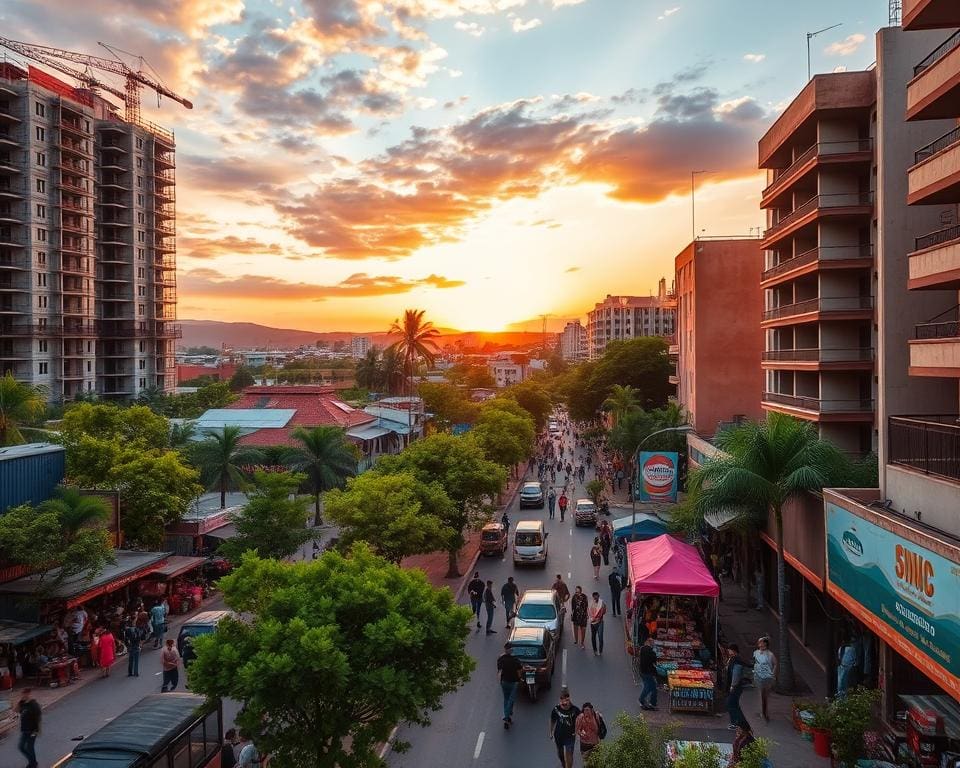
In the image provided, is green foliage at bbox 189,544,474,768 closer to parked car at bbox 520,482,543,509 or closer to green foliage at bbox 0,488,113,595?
green foliage at bbox 0,488,113,595

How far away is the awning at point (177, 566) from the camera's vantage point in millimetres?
24484

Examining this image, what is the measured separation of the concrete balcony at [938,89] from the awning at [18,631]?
2266 cm

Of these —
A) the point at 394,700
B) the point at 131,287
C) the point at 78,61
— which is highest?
the point at 78,61

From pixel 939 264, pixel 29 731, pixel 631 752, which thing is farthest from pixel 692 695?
pixel 29 731

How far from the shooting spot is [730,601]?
2598 cm

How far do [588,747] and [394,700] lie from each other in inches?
181

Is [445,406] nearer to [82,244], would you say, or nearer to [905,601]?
Answer: [82,244]

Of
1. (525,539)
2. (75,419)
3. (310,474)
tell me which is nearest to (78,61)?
(75,419)

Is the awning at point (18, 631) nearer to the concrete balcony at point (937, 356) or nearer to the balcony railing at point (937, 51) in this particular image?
the concrete balcony at point (937, 356)

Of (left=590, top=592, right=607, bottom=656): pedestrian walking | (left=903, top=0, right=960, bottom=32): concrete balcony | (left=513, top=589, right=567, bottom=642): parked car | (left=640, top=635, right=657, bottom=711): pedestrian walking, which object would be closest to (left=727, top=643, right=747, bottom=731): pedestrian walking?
(left=640, top=635, right=657, bottom=711): pedestrian walking

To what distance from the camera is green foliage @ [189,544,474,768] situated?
32.1 ft

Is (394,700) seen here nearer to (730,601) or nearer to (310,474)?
(730,601)

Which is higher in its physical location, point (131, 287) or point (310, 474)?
point (131, 287)

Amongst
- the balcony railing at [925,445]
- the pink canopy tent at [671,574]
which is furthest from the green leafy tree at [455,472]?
the balcony railing at [925,445]
